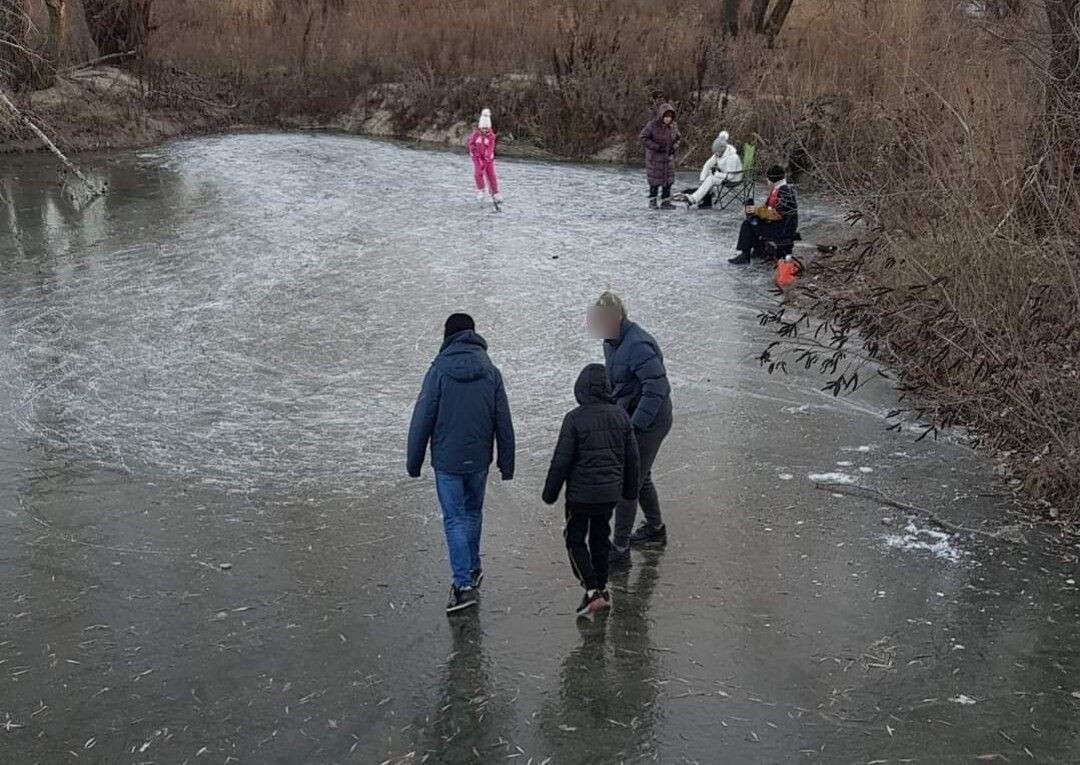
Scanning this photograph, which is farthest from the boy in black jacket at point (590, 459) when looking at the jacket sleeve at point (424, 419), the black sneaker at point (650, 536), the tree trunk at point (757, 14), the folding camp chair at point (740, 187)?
the tree trunk at point (757, 14)

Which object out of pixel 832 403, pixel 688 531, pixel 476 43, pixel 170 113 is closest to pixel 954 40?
pixel 832 403

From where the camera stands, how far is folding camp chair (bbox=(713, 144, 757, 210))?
2053 cm

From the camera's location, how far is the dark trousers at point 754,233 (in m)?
15.9

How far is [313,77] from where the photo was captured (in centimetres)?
3522

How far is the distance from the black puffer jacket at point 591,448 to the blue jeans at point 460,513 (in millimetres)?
525

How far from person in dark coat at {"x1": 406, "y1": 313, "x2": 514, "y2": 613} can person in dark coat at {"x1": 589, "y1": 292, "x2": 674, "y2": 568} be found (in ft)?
2.68

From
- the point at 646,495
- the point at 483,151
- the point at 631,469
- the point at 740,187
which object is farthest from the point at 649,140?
the point at 631,469

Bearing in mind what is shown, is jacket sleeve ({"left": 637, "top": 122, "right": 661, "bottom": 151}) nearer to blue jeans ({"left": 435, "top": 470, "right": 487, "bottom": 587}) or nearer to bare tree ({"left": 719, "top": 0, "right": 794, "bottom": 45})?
bare tree ({"left": 719, "top": 0, "right": 794, "bottom": 45})

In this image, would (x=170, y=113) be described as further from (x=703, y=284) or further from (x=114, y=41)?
(x=703, y=284)

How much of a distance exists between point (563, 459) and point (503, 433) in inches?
19.6

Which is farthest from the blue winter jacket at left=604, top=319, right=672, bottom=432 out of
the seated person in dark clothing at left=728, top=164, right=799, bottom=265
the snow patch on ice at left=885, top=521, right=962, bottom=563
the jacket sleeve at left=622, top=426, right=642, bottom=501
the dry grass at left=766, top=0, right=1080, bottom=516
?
the seated person in dark clothing at left=728, top=164, right=799, bottom=265

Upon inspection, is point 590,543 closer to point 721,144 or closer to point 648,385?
point 648,385

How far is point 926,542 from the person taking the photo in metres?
7.41

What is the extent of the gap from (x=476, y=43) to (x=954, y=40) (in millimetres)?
20814
